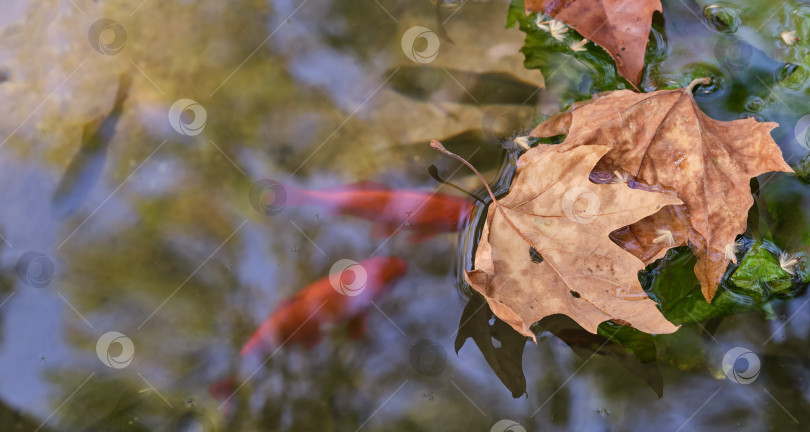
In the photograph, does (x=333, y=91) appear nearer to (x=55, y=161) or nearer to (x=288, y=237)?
(x=288, y=237)

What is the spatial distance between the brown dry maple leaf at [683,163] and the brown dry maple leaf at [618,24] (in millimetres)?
220

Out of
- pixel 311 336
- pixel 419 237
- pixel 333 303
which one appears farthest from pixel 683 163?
pixel 311 336

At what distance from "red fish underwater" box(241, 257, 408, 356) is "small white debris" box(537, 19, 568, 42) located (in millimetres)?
1248

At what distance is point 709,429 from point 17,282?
3.31 m

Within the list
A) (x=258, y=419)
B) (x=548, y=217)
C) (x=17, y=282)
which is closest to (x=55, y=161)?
(x=17, y=282)

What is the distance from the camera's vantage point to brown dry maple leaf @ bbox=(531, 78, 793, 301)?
7.31ft

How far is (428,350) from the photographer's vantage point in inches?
100

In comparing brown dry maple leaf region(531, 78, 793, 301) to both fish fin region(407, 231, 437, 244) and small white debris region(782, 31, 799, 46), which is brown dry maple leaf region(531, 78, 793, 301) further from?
fish fin region(407, 231, 437, 244)

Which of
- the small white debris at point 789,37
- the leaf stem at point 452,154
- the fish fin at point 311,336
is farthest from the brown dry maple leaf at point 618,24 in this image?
the fish fin at point 311,336

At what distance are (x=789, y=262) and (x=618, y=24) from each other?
1.28 m

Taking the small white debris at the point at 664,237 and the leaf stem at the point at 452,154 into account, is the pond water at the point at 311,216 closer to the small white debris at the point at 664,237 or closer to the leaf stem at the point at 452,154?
the leaf stem at the point at 452,154

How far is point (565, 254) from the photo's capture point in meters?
2.22

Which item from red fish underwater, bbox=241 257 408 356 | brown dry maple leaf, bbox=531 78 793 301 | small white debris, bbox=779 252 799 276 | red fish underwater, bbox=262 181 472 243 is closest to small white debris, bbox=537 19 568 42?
brown dry maple leaf, bbox=531 78 793 301

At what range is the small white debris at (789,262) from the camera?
7.89ft
